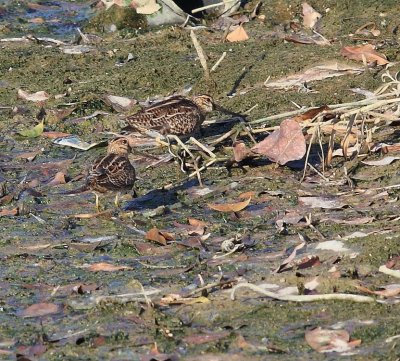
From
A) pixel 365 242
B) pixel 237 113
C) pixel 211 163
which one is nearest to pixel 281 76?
pixel 237 113

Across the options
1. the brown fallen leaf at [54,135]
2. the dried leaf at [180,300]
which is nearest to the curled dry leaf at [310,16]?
the brown fallen leaf at [54,135]

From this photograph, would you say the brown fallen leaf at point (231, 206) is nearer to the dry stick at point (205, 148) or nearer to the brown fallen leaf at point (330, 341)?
the dry stick at point (205, 148)

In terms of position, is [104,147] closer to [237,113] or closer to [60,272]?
[237,113]

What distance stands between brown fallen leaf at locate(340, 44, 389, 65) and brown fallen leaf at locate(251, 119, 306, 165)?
230 centimetres

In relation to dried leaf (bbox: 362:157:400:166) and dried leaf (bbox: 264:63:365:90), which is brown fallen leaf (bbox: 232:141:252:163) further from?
dried leaf (bbox: 264:63:365:90)

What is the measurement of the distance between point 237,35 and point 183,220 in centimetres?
462

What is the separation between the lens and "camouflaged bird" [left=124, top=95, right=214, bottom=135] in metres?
9.10

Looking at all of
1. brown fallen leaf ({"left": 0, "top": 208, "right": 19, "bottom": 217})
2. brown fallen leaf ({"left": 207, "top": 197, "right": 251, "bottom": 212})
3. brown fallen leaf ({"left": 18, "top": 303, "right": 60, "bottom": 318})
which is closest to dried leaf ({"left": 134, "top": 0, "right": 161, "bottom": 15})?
brown fallen leaf ({"left": 0, "top": 208, "right": 19, "bottom": 217})

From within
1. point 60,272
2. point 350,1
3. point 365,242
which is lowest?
point 350,1

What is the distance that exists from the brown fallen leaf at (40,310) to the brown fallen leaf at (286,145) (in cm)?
248

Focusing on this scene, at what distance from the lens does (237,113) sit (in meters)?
9.62

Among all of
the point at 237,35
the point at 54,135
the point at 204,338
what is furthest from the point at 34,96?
the point at 204,338

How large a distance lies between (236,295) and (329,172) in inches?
97.1

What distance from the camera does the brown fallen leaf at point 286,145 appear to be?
7.84 meters
